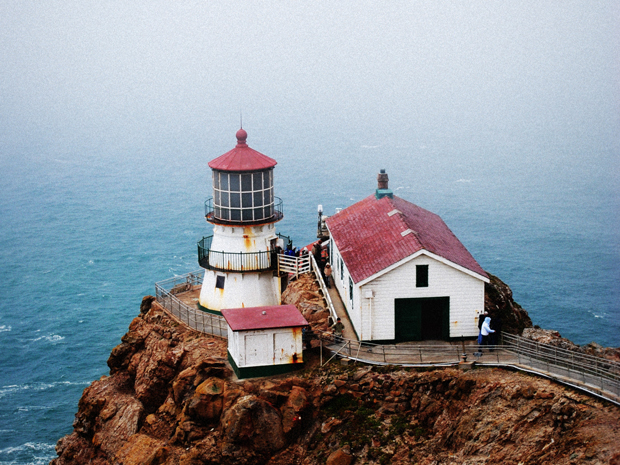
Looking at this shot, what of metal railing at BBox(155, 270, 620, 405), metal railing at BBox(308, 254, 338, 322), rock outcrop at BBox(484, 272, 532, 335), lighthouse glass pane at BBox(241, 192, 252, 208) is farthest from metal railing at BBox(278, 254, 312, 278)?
rock outcrop at BBox(484, 272, 532, 335)

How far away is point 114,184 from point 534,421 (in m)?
108

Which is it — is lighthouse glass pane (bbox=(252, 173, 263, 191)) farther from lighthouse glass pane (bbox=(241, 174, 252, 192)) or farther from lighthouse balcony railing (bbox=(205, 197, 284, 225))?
lighthouse balcony railing (bbox=(205, 197, 284, 225))

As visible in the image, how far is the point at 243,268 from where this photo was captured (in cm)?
4103

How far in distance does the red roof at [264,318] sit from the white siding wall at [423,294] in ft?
8.91

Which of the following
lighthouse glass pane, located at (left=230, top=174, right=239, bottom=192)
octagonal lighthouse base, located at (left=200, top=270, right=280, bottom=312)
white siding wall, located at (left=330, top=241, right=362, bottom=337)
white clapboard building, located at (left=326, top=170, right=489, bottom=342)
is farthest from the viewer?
octagonal lighthouse base, located at (left=200, top=270, right=280, bottom=312)

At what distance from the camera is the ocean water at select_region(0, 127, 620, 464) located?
195 ft

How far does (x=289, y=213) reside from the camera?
94.6 m

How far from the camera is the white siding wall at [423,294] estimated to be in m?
32.0

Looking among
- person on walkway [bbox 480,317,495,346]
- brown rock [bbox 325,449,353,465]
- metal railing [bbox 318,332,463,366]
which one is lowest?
brown rock [bbox 325,449,353,465]

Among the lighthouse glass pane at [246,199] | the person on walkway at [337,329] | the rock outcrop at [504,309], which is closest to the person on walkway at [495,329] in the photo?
the rock outcrop at [504,309]

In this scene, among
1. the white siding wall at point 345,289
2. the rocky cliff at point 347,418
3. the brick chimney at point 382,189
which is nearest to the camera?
the rocky cliff at point 347,418

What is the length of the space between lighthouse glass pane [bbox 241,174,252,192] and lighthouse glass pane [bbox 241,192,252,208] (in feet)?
0.72

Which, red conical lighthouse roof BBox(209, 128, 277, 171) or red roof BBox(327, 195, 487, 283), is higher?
red conical lighthouse roof BBox(209, 128, 277, 171)

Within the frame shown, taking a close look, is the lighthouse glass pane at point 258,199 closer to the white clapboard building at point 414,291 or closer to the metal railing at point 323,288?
the metal railing at point 323,288
